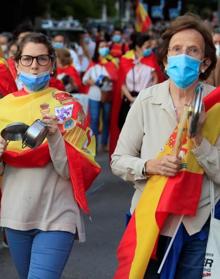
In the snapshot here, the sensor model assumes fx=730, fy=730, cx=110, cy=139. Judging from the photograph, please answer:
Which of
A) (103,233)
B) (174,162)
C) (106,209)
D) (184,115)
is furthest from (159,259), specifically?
(106,209)

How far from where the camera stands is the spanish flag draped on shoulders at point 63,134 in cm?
362

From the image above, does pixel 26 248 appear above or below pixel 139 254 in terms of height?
below

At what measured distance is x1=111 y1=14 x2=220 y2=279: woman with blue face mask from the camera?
312cm

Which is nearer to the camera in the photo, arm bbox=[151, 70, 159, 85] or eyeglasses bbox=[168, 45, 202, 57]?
eyeglasses bbox=[168, 45, 202, 57]

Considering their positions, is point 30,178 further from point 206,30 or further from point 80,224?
point 206,30

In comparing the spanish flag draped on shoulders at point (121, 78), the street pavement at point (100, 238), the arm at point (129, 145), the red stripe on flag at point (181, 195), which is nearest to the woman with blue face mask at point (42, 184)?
the arm at point (129, 145)

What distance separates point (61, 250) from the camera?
11.7 ft

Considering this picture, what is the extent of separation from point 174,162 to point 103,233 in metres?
3.82

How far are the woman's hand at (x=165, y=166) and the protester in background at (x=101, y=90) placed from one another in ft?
28.7

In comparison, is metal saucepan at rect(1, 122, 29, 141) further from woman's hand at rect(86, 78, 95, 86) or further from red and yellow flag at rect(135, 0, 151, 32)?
red and yellow flag at rect(135, 0, 151, 32)

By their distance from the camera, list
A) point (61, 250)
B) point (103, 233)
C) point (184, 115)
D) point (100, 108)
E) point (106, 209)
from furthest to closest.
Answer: point (100, 108) < point (106, 209) < point (103, 233) < point (61, 250) < point (184, 115)

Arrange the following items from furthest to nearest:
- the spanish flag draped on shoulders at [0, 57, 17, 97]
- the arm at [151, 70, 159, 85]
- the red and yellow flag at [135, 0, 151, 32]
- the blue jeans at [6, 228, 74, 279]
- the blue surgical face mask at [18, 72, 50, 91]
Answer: the red and yellow flag at [135, 0, 151, 32], the arm at [151, 70, 159, 85], the spanish flag draped on shoulders at [0, 57, 17, 97], the blue surgical face mask at [18, 72, 50, 91], the blue jeans at [6, 228, 74, 279]

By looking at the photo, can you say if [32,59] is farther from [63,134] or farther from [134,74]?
[134,74]

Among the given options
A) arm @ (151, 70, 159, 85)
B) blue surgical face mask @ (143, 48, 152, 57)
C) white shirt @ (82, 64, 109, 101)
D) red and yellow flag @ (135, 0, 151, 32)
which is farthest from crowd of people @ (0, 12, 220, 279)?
red and yellow flag @ (135, 0, 151, 32)
